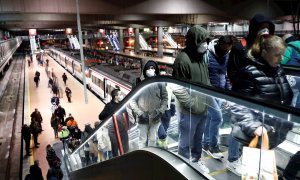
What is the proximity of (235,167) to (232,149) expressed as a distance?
197 millimetres

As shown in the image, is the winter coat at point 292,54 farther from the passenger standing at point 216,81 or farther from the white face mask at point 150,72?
the white face mask at point 150,72

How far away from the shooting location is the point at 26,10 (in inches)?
623

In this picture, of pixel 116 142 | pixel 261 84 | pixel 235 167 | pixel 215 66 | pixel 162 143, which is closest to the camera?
pixel 235 167

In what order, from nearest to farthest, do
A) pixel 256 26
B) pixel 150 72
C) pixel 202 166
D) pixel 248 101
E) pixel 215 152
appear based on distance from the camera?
pixel 248 101, pixel 202 166, pixel 215 152, pixel 256 26, pixel 150 72

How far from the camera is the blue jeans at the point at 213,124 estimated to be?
2.82m

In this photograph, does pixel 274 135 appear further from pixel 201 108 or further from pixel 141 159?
pixel 141 159

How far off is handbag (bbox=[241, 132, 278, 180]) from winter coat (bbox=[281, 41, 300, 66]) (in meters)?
2.83

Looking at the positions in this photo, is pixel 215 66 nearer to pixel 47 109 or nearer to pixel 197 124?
pixel 197 124

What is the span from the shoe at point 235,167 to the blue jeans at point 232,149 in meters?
0.04

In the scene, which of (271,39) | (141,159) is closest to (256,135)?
(271,39)

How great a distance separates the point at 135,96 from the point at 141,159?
2.71 feet

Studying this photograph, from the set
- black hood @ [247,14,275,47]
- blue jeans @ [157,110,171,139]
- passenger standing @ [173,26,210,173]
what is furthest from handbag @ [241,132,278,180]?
black hood @ [247,14,275,47]

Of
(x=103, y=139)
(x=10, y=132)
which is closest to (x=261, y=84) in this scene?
(x=103, y=139)

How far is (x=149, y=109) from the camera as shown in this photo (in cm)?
416
